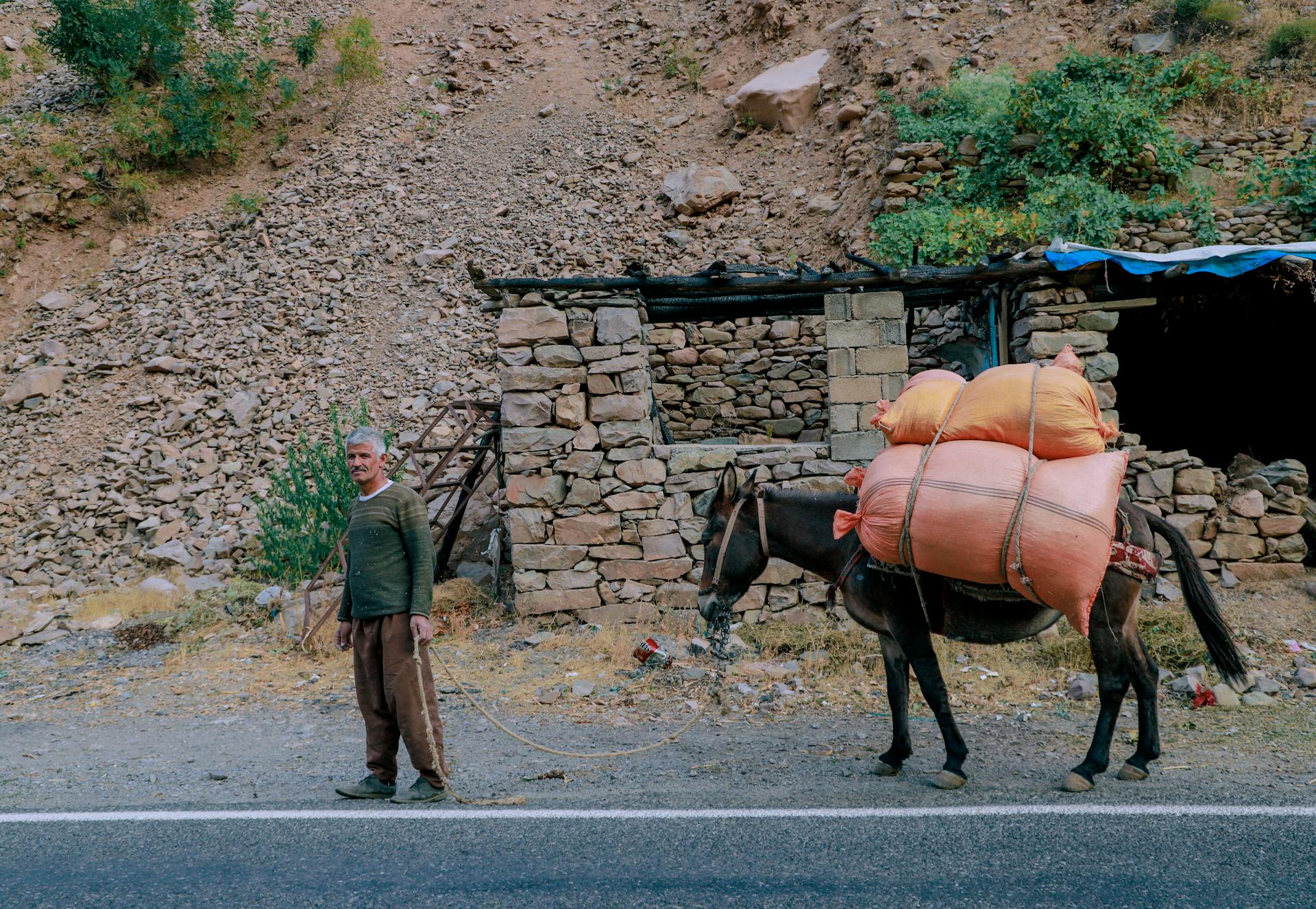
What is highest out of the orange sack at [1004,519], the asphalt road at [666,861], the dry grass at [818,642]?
the orange sack at [1004,519]

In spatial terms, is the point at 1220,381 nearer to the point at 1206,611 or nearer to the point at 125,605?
A: the point at 1206,611

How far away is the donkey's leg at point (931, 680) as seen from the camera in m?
4.34

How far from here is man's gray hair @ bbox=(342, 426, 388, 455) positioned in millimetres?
4277

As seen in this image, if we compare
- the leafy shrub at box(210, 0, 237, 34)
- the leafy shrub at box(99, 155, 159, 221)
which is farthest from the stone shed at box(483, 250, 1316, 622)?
the leafy shrub at box(210, 0, 237, 34)

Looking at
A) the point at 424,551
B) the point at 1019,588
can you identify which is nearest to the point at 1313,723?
the point at 1019,588

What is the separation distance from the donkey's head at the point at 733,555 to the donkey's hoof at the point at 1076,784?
72.8 inches

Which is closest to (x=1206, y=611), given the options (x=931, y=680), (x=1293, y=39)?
(x=931, y=680)

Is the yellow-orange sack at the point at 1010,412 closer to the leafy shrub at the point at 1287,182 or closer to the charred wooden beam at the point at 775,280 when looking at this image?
the charred wooden beam at the point at 775,280

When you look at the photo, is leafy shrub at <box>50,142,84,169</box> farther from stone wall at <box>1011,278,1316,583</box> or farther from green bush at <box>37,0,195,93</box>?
stone wall at <box>1011,278,1316,583</box>

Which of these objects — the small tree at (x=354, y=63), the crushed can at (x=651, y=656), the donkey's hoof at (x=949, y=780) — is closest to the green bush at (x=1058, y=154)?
the crushed can at (x=651, y=656)

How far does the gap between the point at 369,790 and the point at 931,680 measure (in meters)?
2.87

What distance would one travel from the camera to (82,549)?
37.9 ft

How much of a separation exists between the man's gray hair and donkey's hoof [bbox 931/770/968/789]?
10.6 ft

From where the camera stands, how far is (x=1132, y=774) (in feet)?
14.5
